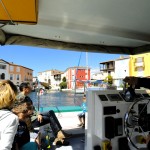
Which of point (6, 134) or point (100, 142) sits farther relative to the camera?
point (100, 142)

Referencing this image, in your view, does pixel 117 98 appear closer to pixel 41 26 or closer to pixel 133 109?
pixel 133 109

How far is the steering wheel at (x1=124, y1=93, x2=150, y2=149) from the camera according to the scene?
7.95ft

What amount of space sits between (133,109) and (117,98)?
241 mm

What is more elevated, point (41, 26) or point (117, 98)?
point (41, 26)

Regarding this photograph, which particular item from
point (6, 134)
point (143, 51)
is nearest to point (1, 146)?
point (6, 134)

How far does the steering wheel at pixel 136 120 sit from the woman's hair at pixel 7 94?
1.48m

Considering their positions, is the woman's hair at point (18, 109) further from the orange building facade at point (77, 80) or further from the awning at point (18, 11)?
the orange building facade at point (77, 80)

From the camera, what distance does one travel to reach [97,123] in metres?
2.55

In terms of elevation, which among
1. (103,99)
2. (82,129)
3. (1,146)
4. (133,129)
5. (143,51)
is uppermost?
(143,51)

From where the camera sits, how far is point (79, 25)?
10.1ft

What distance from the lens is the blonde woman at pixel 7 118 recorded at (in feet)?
4.07

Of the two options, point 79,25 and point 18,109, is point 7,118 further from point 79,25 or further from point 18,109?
point 79,25

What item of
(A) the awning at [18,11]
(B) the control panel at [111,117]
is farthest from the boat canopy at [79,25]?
(B) the control panel at [111,117]

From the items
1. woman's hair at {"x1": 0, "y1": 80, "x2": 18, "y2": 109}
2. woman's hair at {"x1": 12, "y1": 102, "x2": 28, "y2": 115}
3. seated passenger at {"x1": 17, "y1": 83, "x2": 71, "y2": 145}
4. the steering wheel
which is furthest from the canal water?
woman's hair at {"x1": 0, "y1": 80, "x2": 18, "y2": 109}
